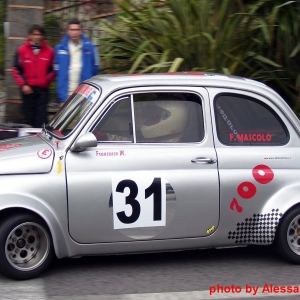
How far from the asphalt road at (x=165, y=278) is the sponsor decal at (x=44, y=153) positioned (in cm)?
105

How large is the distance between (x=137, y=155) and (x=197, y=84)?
899 millimetres

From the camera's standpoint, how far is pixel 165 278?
5.45m

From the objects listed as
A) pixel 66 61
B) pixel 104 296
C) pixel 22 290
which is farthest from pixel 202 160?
pixel 66 61

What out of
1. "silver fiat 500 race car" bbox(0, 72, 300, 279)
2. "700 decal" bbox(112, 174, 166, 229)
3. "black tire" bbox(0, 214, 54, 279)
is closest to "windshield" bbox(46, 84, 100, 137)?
"silver fiat 500 race car" bbox(0, 72, 300, 279)

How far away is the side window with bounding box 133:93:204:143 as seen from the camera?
5652mm

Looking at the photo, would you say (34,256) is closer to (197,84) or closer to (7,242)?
(7,242)

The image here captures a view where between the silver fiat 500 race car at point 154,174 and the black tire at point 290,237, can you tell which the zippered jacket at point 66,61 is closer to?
the silver fiat 500 race car at point 154,174

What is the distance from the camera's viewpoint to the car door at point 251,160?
5645 mm

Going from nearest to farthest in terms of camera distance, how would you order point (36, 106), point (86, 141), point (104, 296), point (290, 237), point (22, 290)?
1. point (104, 296)
2. point (22, 290)
3. point (86, 141)
4. point (290, 237)
5. point (36, 106)

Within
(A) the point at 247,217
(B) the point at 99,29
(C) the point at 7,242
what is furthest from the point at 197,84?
(B) the point at 99,29

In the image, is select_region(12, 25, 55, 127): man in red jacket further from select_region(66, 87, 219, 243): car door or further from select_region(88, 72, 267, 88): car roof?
select_region(66, 87, 219, 243): car door

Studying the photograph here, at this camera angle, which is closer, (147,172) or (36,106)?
(147,172)

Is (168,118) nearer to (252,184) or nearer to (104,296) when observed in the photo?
(252,184)

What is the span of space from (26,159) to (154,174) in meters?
1.10
